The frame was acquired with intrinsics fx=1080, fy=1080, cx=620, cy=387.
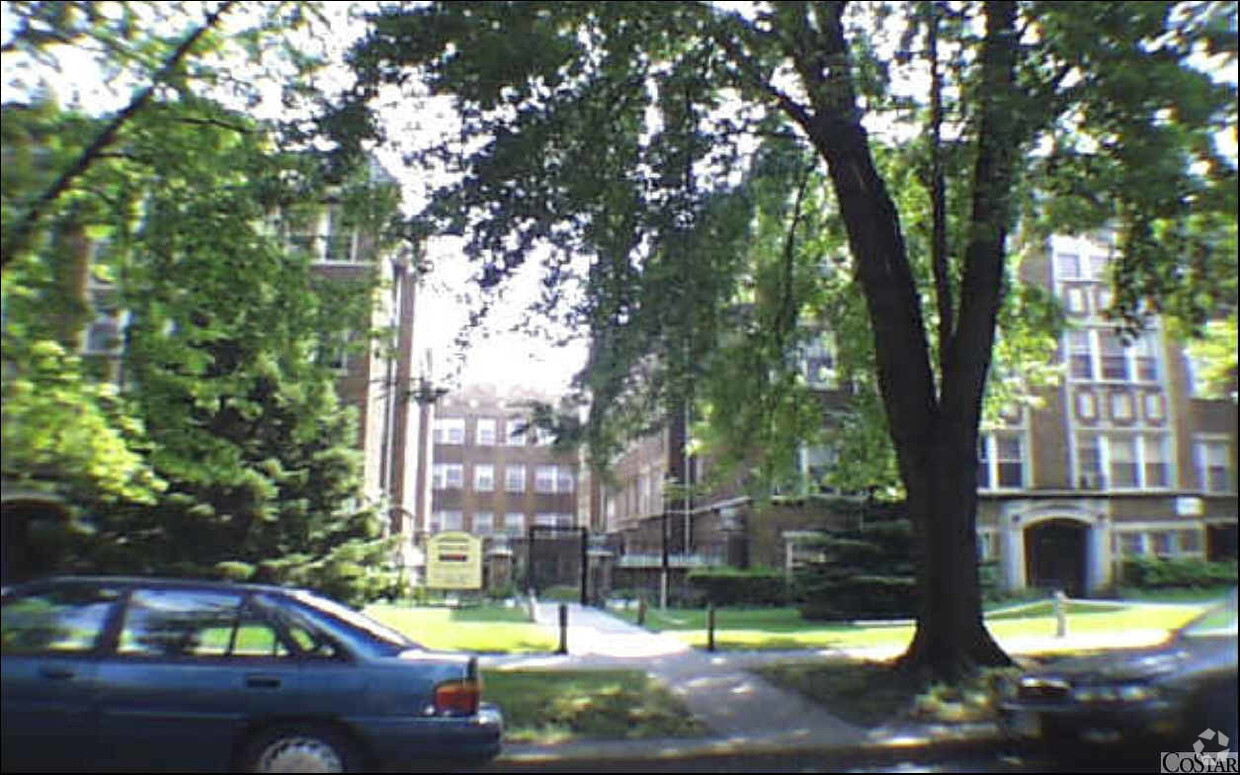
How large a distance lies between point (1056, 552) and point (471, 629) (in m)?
24.6

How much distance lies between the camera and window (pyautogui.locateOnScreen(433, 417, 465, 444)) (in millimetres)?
74312

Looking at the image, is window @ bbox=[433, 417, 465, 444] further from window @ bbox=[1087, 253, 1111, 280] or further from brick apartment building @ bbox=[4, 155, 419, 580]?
window @ bbox=[1087, 253, 1111, 280]

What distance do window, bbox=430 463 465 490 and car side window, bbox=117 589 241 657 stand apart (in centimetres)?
6606

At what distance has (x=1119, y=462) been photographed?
39219mm

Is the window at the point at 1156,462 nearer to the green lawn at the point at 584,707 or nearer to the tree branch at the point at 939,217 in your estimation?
the tree branch at the point at 939,217

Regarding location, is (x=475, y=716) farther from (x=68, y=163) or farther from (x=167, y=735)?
(x=68, y=163)

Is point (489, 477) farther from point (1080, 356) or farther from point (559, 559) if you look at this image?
point (1080, 356)

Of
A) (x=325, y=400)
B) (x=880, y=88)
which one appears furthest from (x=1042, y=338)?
(x=325, y=400)

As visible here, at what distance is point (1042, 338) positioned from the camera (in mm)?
19297

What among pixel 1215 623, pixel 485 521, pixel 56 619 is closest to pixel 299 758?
pixel 56 619

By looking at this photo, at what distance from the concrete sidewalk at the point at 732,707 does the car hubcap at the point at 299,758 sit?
197cm

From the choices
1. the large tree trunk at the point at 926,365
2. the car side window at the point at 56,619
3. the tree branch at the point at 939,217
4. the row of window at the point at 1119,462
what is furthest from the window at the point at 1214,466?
the car side window at the point at 56,619

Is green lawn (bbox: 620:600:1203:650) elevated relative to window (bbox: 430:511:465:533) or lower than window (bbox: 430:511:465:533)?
lower

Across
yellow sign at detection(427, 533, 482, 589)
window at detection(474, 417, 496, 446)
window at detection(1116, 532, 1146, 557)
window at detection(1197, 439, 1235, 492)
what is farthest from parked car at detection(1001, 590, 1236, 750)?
window at detection(474, 417, 496, 446)
